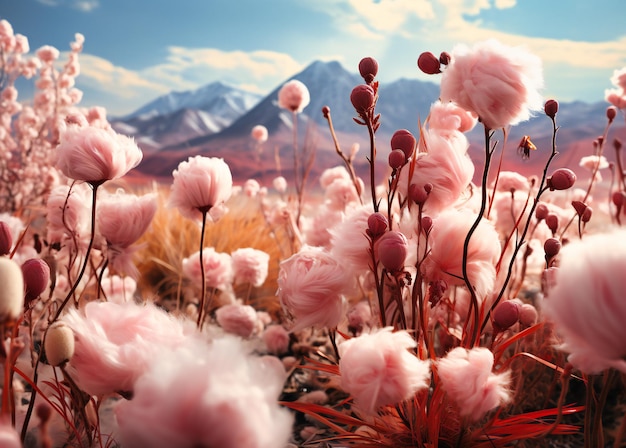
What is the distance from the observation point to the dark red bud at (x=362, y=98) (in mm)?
590

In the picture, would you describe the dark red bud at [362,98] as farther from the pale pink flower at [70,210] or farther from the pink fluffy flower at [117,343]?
the pale pink flower at [70,210]

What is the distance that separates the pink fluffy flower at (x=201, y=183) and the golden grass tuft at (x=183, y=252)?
1.02 meters

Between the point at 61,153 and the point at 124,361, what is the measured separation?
33cm

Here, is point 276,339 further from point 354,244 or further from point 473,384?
point 473,384

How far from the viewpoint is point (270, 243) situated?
6.68 feet

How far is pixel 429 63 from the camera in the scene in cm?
63

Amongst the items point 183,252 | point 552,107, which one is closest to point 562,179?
point 552,107

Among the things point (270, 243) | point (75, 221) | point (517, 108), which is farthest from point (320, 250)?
point (270, 243)

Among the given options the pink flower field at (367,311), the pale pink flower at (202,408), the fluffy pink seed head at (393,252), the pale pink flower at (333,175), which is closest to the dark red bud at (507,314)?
the pink flower field at (367,311)

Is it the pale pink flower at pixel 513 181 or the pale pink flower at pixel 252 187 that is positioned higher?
the pale pink flower at pixel 252 187

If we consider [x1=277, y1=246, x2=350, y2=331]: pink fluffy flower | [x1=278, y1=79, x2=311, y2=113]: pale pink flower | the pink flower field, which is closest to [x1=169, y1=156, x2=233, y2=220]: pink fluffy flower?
the pink flower field

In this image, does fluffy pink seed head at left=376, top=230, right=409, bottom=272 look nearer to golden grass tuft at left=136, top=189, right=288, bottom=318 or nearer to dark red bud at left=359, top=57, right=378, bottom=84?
dark red bud at left=359, top=57, right=378, bottom=84

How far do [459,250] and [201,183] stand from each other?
13.9 inches

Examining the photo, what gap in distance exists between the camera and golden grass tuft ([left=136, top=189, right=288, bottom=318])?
1.82 meters
